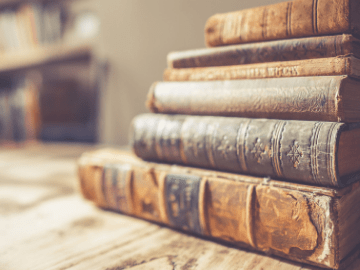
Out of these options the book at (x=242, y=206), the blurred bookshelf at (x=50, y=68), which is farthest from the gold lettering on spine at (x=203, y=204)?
the blurred bookshelf at (x=50, y=68)

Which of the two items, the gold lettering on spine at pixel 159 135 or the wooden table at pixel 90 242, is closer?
the wooden table at pixel 90 242

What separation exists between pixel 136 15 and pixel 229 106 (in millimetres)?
883

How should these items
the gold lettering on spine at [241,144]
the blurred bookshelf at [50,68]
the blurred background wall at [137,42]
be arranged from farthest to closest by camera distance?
the blurred bookshelf at [50,68], the blurred background wall at [137,42], the gold lettering on spine at [241,144]

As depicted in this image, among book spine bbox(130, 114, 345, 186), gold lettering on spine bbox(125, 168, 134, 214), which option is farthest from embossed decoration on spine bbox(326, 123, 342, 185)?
gold lettering on spine bbox(125, 168, 134, 214)

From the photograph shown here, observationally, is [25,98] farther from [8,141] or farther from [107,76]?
[107,76]

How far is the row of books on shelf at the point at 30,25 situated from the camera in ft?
6.79

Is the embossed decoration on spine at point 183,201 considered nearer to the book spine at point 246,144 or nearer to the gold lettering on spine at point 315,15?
the book spine at point 246,144

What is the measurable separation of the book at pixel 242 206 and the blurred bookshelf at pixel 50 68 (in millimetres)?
1242

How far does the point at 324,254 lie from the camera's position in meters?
0.47

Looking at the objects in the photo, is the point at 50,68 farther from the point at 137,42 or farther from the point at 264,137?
the point at 264,137

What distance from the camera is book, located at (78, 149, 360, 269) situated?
470mm

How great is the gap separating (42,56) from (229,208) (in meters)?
1.94

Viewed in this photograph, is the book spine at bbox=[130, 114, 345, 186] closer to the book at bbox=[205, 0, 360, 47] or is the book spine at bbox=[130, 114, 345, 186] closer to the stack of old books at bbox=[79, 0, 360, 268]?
the stack of old books at bbox=[79, 0, 360, 268]

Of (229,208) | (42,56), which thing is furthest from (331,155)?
(42,56)
